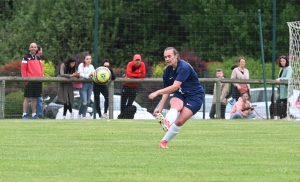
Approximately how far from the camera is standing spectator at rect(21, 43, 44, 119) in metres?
21.4

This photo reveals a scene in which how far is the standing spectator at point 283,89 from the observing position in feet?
74.7

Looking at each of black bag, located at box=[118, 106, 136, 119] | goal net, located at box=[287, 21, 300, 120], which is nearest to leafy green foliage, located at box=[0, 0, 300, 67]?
goal net, located at box=[287, 21, 300, 120]

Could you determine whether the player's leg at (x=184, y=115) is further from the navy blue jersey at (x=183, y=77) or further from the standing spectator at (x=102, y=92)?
the standing spectator at (x=102, y=92)

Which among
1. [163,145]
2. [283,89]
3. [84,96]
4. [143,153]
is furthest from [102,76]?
[143,153]

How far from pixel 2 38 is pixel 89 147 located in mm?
30463

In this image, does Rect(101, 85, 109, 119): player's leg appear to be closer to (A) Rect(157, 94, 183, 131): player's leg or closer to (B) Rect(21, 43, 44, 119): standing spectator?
(B) Rect(21, 43, 44, 119): standing spectator

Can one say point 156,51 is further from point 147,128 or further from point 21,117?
point 147,128

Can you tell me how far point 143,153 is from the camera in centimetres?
1156

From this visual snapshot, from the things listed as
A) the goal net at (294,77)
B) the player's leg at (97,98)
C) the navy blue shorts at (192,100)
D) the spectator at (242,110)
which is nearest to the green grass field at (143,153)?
the navy blue shorts at (192,100)

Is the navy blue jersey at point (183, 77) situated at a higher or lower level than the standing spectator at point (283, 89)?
higher

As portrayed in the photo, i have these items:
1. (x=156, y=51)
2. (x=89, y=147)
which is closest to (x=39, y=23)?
(x=156, y=51)

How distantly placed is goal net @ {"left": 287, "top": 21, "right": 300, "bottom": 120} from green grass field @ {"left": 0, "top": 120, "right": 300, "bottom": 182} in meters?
4.12

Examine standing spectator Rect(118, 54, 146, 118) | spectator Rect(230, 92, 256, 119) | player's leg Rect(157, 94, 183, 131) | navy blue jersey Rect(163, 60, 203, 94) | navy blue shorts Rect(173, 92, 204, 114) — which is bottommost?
spectator Rect(230, 92, 256, 119)

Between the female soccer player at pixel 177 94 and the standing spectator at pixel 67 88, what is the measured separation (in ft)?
29.8
